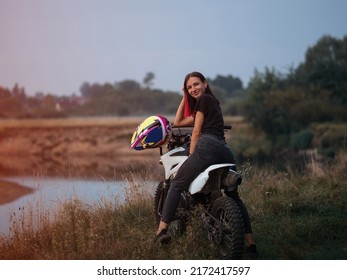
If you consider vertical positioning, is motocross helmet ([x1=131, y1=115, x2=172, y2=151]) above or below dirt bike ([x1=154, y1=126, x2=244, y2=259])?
above

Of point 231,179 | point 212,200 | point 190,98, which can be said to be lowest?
point 212,200

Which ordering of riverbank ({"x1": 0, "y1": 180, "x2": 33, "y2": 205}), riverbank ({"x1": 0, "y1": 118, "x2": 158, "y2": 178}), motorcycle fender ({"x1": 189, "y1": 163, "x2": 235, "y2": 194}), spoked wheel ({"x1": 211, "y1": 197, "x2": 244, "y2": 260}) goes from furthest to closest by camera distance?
1. riverbank ({"x1": 0, "y1": 118, "x2": 158, "y2": 178})
2. riverbank ({"x1": 0, "y1": 180, "x2": 33, "y2": 205})
3. motorcycle fender ({"x1": 189, "y1": 163, "x2": 235, "y2": 194})
4. spoked wheel ({"x1": 211, "y1": 197, "x2": 244, "y2": 260})

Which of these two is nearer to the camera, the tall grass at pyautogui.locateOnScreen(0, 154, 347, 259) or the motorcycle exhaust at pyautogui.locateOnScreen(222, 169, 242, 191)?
the motorcycle exhaust at pyautogui.locateOnScreen(222, 169, 242, 191)

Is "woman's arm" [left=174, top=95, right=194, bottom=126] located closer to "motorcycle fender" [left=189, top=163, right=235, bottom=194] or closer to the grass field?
"motorcycle fender" [left=189, top=163, right=235, bottom=194]

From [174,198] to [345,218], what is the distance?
2.51 meters

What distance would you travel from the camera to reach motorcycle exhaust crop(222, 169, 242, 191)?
4742mm

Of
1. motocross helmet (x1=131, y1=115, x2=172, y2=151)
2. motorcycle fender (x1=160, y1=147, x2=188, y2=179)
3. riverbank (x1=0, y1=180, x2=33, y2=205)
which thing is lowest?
riverbank (x1=0, y1=180, x2=33, y2=205)

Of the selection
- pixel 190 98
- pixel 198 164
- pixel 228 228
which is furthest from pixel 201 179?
pixel 190 98

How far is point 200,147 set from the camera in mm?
4844

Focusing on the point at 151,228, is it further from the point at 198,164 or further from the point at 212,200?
the point at 198,164

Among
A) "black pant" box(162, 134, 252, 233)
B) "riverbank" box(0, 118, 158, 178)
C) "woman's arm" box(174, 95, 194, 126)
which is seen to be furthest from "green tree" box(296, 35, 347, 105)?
"black pant" box(162, 134, 252, 233)

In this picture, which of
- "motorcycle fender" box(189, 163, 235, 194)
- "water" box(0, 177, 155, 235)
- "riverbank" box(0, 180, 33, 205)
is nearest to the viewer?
"motorcycle fender" box(189, 163, 235, 194)

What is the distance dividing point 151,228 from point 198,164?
5.02 feet
